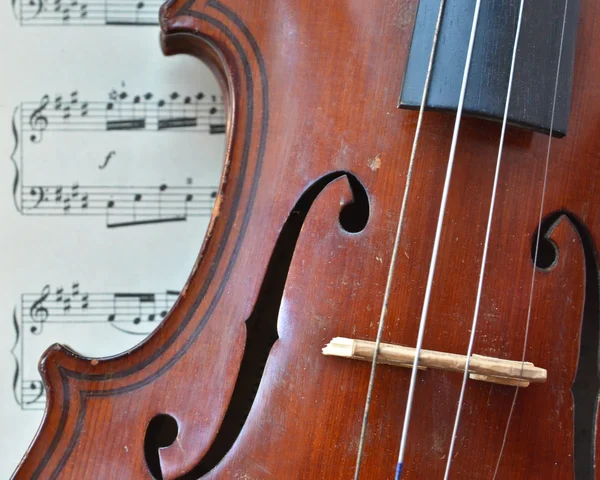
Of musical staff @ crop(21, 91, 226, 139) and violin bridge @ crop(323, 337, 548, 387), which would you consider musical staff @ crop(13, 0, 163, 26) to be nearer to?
musical staff @ crop(21, 91, 226, 139)

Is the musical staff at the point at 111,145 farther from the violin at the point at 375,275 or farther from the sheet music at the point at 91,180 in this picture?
the violin at the point at 375,275

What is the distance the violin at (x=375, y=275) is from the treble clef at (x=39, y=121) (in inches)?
16.5

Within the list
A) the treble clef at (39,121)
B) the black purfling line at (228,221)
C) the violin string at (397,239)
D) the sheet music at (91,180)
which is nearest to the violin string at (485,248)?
the violin string at (397,239)

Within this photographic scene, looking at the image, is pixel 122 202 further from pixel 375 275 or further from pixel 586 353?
pixel 586 353

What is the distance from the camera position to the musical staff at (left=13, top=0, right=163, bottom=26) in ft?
4.00

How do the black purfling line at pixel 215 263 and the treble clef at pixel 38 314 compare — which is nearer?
the black purfling line at pixel 215 263

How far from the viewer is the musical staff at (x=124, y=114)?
1.23m

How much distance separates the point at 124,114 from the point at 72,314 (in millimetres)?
384

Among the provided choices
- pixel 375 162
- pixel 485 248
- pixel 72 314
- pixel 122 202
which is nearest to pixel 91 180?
pixel 122 202

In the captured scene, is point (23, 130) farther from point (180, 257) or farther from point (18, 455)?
point (18, 455)

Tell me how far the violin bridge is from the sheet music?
0.50 meters

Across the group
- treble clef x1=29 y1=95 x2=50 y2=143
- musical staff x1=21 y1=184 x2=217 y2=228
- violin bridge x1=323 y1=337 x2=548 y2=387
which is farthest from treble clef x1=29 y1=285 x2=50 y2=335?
violin bridge x1=323 y1=337 x2=548 y2=387

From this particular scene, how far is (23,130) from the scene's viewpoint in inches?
48.2

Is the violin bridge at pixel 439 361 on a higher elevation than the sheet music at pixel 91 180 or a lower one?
lower
